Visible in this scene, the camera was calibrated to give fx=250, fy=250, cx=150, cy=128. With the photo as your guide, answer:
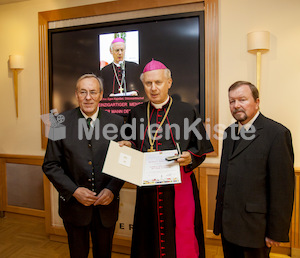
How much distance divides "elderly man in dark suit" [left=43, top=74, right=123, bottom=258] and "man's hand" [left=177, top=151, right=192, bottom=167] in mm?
509

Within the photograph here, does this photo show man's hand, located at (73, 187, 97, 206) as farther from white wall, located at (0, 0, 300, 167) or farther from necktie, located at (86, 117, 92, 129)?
Result: white wall, located at (0, 0, 300, 167)

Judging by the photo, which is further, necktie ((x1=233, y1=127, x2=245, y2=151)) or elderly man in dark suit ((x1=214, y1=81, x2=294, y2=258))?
necktie ((x1=233, y1=127, x2=245, y2=151))

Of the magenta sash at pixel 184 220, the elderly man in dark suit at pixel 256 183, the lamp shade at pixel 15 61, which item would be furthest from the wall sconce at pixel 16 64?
the elderly man in dark suit at pixel 256 183

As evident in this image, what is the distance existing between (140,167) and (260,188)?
734mm

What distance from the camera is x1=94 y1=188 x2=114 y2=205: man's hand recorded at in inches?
67.3

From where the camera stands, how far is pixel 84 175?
1.74 m

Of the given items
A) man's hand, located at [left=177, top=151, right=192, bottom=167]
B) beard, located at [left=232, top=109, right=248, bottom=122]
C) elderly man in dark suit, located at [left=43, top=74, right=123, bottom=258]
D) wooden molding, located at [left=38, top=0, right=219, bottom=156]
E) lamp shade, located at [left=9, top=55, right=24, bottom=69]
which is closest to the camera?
beard, located at [left=232, top=109, right=248, bottom=122]

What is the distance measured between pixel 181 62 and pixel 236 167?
157cm

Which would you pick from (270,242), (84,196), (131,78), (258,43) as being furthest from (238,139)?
(131,78)

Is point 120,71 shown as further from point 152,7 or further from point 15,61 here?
point 15,61

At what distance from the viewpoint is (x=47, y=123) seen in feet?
11.1

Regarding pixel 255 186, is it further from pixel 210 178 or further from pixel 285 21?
pixel 285 21

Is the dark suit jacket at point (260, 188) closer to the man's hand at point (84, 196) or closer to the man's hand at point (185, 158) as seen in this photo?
the man's hand at point (185, 158)

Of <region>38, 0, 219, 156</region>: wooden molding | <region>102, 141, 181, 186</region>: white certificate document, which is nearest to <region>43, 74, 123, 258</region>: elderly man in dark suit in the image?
<region>102, 141, 181, 186</region>: white certificate document
